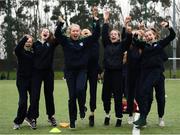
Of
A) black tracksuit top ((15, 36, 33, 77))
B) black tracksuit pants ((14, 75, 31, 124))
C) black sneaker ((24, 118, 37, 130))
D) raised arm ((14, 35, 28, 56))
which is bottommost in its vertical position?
black sneaker ((24, 118, 37, 130))

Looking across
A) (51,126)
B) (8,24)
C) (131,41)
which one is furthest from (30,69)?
(8,24)

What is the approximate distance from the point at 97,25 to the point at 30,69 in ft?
5.28

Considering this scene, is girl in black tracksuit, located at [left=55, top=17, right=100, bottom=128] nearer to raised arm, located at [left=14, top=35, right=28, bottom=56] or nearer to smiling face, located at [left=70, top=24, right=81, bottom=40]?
smiling face, located at [left=70, top=24, right=81, bottom=40]

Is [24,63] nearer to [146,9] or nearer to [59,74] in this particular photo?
[59,74]

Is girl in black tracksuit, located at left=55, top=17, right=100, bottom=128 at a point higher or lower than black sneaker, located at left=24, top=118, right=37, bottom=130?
higher

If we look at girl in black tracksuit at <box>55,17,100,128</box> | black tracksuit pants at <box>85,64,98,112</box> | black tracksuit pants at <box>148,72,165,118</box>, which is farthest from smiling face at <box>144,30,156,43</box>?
black tracksuit pants at <box>85,64,98,112</box>

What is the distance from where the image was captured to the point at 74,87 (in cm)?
970

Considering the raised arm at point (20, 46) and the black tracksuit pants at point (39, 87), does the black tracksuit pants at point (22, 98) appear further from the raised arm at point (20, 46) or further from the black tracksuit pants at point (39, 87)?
the raised arm at point (20, 46)

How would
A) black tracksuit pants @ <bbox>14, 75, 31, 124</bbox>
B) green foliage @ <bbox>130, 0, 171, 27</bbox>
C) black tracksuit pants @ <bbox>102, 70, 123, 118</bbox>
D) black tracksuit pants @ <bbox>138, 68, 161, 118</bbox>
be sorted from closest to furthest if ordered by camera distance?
1. black tracksuit pants @ <bbox>138, 68, 161, 118</bbox>
2. black tracksuit pants @ <bbox>14, 75, 31, 124</bbox>
3. black tracksuit pants @ <bbox>102, 70, 123, 118</bbox>
4. green foliage @ <bbox>130, 0, 171, 27</bbox>

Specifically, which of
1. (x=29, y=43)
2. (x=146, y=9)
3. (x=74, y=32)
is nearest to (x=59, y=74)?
(x=146, y=9)

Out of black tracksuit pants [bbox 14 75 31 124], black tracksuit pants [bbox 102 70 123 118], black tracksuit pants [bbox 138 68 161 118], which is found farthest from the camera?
black tracksuit pants [bbox 102 70 123 118]

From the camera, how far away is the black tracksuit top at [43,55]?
9938mm

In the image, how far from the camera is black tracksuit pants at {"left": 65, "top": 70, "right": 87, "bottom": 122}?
31.6 feet

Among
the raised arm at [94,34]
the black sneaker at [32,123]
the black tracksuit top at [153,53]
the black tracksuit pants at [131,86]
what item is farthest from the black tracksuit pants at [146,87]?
the black sneaker at [32,123]
